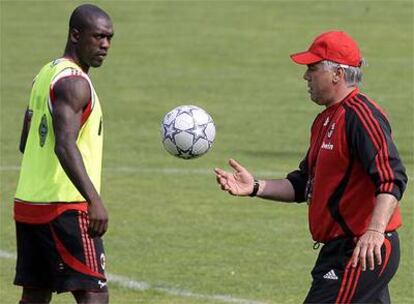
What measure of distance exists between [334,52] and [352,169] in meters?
0.68

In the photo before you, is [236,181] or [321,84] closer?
[321,84]

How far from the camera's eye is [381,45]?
36062mm

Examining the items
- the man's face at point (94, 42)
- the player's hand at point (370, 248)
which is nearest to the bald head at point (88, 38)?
the man's face at point (94, 42)

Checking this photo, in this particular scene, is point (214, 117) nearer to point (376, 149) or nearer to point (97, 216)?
point (97, 216)

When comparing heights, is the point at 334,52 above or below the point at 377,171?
above

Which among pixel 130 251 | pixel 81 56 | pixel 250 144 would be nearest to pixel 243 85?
pixel 250 144

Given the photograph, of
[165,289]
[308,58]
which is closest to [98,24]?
[308,58]

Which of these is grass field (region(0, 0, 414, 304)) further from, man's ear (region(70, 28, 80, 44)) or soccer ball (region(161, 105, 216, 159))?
Answer: man's ear (region(70, 28, 80, 44))

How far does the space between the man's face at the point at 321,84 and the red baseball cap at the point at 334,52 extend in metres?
0.06

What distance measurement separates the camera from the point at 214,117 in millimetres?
24797

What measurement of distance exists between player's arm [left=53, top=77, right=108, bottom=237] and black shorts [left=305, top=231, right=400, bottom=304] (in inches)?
53.8

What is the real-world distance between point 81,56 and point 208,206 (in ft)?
24.6

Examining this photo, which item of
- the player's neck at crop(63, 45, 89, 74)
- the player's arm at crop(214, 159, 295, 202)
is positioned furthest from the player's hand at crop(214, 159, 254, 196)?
the player's neck at crop(63, 45, 89, 74)

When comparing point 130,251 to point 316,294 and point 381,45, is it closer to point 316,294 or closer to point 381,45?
point 316,294
